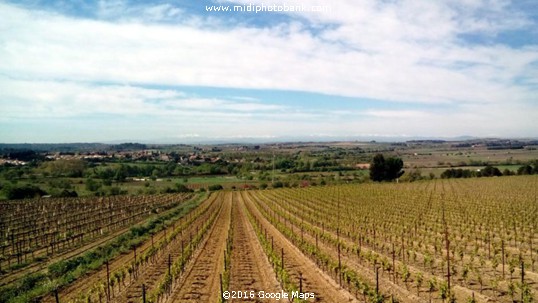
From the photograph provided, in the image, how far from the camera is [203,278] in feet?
55.3

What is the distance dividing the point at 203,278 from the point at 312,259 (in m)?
5.70

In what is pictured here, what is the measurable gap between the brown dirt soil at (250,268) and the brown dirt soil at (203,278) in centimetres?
68

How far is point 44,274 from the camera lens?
18.2 metres

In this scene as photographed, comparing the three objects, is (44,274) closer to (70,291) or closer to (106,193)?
(70,291)

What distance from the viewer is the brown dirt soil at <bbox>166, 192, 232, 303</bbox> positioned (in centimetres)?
1441

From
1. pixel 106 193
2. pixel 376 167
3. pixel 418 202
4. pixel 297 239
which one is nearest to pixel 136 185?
pixel 106 193

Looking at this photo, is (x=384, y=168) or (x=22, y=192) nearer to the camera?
(x=22, y=192)

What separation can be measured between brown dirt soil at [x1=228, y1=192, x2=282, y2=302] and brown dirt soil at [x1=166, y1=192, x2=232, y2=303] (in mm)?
679

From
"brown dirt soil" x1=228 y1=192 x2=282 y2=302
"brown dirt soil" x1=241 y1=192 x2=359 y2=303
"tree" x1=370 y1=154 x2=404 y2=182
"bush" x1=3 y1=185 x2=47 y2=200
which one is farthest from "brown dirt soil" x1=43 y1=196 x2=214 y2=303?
"tree" x1=370 y1=154 x2=404 y2=182

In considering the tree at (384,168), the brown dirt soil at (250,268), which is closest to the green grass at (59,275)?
the brown dirt soil at (250,268)

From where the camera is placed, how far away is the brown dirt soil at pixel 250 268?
50.2 feet

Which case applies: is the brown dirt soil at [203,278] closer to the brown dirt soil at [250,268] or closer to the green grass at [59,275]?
the brown dirt soil at [250,268]

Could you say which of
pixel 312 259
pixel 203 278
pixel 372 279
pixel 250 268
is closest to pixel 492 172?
pixel 312 259

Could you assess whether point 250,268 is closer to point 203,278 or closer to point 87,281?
point 203,278
